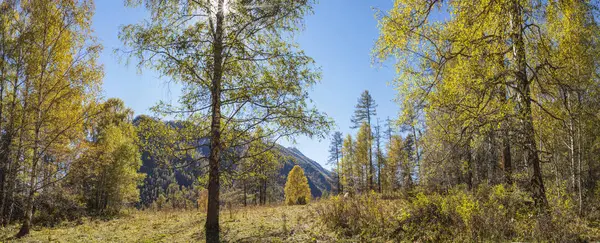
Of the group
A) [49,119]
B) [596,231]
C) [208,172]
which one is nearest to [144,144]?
[208,172]

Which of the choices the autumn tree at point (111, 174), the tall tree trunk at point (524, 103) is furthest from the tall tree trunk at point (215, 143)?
the autumn tree at point (111, 174)

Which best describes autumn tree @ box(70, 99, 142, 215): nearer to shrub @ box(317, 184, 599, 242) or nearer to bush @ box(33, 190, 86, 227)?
bush @ box(33, 190, 86, 227)

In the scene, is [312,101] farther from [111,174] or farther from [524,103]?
[111,174]

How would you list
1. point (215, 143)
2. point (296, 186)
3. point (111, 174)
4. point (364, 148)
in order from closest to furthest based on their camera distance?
1. point (215, 143)
2. point (111, 174)
3. point (364, 148)
4. point (296, 186)

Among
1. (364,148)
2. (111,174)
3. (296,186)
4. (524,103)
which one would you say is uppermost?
(364,148)

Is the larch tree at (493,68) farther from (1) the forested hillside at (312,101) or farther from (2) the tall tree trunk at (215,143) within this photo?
(2) the tall tree trunk at (215,143)

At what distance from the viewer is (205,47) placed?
7926 millimetres

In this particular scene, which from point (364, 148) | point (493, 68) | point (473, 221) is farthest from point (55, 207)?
Result: point (364, 148)

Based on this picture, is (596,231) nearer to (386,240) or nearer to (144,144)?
(386,240)

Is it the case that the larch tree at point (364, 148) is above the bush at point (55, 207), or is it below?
above

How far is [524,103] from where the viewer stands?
5.92 metres

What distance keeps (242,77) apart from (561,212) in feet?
25.1

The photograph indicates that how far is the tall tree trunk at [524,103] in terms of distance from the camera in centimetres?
573

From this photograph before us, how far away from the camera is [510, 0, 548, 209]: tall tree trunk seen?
5.73 metres
